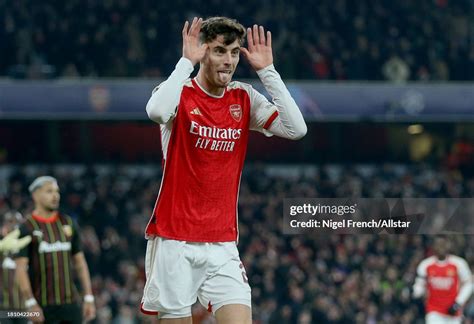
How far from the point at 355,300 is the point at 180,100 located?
1327cm

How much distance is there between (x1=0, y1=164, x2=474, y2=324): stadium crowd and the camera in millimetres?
18145

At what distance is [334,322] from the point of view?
703 inches

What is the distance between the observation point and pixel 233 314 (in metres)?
5.64

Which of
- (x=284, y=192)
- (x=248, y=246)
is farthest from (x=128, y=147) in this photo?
(x=248, y=246)

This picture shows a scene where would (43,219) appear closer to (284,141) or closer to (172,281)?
(172,281)

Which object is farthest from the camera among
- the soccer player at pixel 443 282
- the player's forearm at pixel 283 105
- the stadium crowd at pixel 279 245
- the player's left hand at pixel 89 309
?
the stadium crowd at pixel 279 245

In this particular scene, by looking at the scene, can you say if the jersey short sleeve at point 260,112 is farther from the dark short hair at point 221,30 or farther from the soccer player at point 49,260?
the soccer player at point 49,260

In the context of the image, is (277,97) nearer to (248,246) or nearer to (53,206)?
(53,206)

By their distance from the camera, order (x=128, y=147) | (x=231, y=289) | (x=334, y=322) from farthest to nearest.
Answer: (x=128, y=147) → (x=334, y=322) → (x=231, y=289)

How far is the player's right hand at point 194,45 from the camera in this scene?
5.63 metres

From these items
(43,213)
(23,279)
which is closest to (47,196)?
(43,213)

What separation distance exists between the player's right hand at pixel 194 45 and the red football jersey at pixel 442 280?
Answer: 902 centimetres

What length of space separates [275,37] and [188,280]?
59.4 ft

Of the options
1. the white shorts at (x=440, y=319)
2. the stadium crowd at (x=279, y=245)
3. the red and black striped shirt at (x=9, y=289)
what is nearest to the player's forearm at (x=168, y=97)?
the red and black striped shirt at (x=9, y=289)
